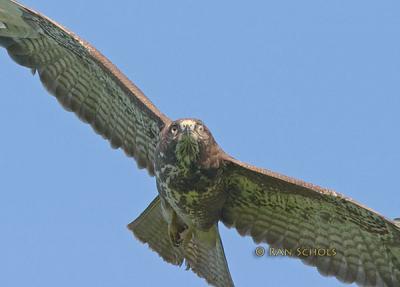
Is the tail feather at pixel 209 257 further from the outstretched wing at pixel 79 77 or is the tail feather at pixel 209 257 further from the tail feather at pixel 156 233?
the outstretched wing at pixel 79 77

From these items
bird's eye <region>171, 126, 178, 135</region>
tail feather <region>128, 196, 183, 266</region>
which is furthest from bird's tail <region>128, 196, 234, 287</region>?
bird's eye <region>171, 126, 178, 135</region>

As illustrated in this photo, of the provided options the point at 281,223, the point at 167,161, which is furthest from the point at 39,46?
the point at 281,223

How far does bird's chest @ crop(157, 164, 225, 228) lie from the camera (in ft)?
44.9

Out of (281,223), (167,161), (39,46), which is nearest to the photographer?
(167,161)

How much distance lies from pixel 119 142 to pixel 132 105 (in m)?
0.69

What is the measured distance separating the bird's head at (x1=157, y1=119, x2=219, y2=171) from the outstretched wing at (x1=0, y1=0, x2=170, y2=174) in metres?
1.31

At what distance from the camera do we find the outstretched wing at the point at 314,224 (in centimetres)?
1389

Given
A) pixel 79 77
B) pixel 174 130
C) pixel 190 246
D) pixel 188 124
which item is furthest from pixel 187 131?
pixel 79 77

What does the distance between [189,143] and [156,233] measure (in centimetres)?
199

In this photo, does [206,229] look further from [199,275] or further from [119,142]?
[119,142]

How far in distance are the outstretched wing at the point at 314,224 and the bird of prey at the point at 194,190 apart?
12 mm

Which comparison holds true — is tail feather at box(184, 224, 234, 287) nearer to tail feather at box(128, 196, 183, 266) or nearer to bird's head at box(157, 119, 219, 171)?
tail feather at box(128, 196, 183, 266)

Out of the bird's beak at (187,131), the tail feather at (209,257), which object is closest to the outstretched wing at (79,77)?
the tail feather at (209,257)

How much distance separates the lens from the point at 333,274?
14328 millimetres
